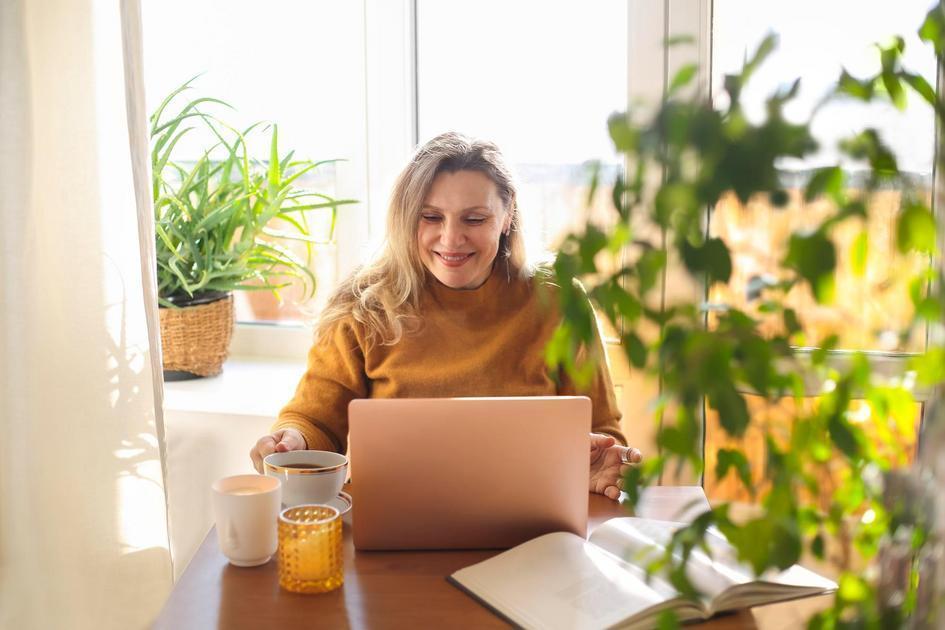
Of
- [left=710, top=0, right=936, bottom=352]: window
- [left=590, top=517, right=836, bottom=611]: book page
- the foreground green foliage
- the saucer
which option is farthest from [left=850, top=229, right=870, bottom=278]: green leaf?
the saucer

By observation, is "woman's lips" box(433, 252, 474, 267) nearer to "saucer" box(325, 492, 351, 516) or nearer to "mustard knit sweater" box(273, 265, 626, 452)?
"mustard knit sweater" box(273, 265, 626, 452)

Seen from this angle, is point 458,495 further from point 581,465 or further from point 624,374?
point 624,374

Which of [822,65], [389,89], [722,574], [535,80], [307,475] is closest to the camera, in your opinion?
[722,574]

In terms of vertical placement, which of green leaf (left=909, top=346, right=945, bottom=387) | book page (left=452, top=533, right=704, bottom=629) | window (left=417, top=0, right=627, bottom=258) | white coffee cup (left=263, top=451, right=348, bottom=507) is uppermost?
window (left=417, top=0, right=627, bottom=258)

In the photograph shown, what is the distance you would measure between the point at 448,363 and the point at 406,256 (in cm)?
25

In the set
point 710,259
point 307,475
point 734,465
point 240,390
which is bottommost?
point 240,390

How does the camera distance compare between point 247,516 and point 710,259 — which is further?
point 247,516

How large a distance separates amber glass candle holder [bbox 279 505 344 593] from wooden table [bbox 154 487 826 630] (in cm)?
1

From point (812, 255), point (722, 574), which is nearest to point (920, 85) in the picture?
point (812, 255)

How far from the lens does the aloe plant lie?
87.6 inches

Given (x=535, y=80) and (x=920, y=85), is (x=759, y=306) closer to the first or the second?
(x=920, y=85)

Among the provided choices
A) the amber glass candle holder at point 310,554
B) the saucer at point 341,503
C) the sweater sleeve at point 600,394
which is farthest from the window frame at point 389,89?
the amber glass candle holder at point 310,554

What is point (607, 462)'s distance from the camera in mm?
1538

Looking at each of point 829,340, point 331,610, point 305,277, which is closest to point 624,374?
point 305,277
